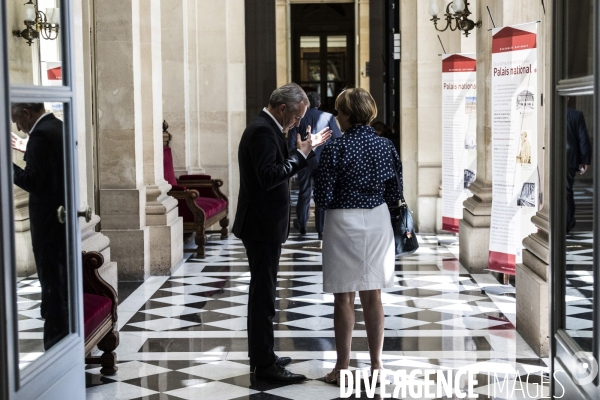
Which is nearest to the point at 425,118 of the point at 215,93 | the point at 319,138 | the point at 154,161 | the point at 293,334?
the point at 215,93

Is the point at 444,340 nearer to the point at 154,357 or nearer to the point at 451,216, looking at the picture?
the point at 154,357

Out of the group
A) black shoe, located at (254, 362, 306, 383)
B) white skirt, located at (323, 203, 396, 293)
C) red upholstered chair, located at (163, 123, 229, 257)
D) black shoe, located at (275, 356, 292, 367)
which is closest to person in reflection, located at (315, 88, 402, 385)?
white skirt, located at (323, 203, 396, 293)

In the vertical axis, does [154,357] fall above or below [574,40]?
below

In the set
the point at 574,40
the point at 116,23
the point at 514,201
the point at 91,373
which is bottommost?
the point at 91,373

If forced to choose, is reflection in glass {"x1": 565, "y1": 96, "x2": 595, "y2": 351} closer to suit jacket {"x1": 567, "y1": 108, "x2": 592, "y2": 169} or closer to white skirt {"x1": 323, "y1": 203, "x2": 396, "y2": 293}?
suit jacket {"x1": 567, "y1": 108, "x2": 592, "y2": 169}

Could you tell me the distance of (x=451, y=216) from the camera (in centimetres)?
1130

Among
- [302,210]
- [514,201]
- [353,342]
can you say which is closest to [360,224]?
[353,342]

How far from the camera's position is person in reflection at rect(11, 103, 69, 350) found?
3451 mm

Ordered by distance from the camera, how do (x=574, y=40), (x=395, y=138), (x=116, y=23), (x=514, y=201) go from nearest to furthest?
(x=574, y=40) → (x=514, y=201) → (x=116, y=23) → (x=395, y=138)

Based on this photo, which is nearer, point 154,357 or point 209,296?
point 154,357

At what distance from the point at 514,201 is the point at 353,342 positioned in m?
2.23

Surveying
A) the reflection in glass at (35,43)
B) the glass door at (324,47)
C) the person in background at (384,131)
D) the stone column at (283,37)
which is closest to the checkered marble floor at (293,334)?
the reflection in glass at (35,43)

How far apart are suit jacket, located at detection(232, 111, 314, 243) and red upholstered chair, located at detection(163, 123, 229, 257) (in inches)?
232

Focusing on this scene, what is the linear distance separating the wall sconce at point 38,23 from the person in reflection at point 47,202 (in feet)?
0.92
